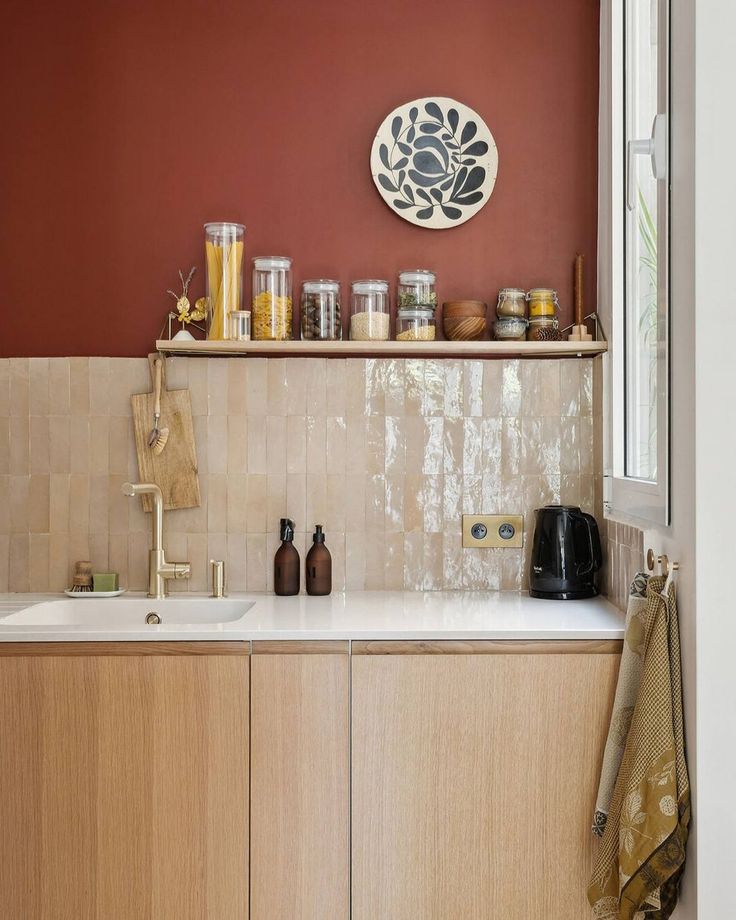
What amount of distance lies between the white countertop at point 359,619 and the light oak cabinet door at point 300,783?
77mm

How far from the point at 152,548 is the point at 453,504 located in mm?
832

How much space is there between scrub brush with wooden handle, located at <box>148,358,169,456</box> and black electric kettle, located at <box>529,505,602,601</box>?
1.04 metres

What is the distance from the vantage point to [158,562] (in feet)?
8.03

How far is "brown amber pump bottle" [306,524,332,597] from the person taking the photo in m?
2.46

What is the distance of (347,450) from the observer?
2543mm

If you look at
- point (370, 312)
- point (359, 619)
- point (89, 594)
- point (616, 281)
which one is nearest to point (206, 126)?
point (370, 312)

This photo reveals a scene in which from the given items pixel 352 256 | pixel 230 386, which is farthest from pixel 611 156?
pixel 230 386

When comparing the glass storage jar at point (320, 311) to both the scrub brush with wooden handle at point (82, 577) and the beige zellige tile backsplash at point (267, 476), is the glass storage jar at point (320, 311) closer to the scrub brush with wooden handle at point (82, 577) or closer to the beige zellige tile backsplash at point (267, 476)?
the beige zellige tile backsplash at point (267, 476)

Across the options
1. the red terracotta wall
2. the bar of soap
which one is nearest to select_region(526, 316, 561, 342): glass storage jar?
the red terracotta wall

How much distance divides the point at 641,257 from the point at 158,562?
4.82 feet

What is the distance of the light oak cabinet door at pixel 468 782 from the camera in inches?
77.3

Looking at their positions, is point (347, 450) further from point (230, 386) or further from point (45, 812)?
point (45, 812)
